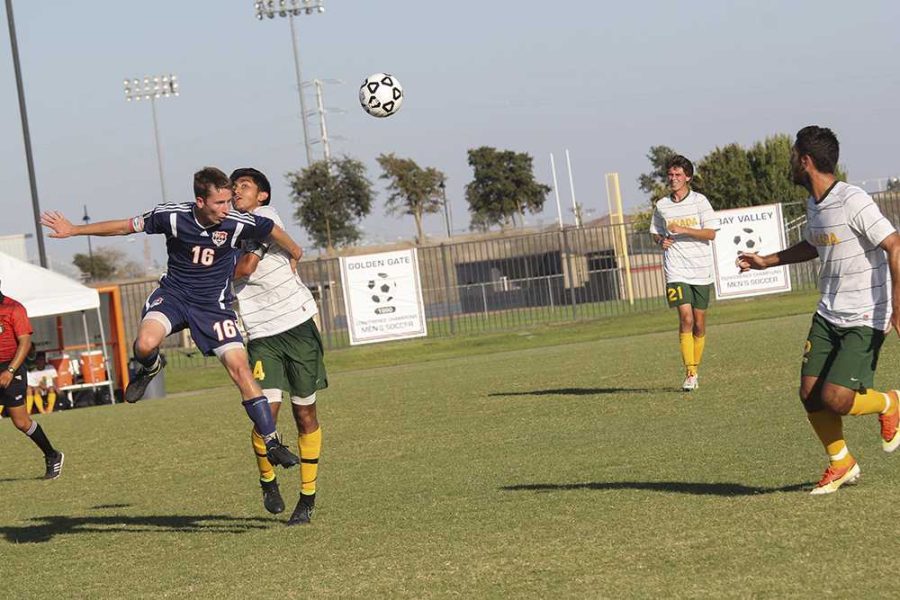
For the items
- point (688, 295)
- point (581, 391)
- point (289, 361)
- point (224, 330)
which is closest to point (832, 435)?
point (289, 361)

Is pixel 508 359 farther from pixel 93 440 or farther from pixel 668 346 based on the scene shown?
pixel 93 440

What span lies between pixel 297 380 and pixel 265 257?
86cm

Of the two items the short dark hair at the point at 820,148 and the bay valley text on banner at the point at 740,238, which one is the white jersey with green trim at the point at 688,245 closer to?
the short dark hair at the point at 820,148

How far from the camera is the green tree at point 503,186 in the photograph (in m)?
83.6

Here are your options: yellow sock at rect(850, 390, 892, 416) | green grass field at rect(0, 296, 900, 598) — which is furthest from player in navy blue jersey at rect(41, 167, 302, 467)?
yellow sock at rect(850, 390, 892, 416)

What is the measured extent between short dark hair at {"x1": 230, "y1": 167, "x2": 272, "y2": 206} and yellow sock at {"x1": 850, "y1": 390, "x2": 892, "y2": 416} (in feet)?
13.5

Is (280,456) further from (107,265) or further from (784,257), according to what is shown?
(107,265)

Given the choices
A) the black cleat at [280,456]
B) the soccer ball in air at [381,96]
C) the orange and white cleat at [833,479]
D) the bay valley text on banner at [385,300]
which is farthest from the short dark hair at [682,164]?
the bay valley text on banner at [385,300]

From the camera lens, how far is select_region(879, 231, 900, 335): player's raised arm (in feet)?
23.7

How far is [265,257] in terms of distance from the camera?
8.69m

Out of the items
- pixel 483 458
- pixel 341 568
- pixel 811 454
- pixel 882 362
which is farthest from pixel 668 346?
pixel 341 568

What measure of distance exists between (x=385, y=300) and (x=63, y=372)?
762 centimetres

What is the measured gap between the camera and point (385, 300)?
30031mm

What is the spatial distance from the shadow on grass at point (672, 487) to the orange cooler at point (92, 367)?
1841cm
